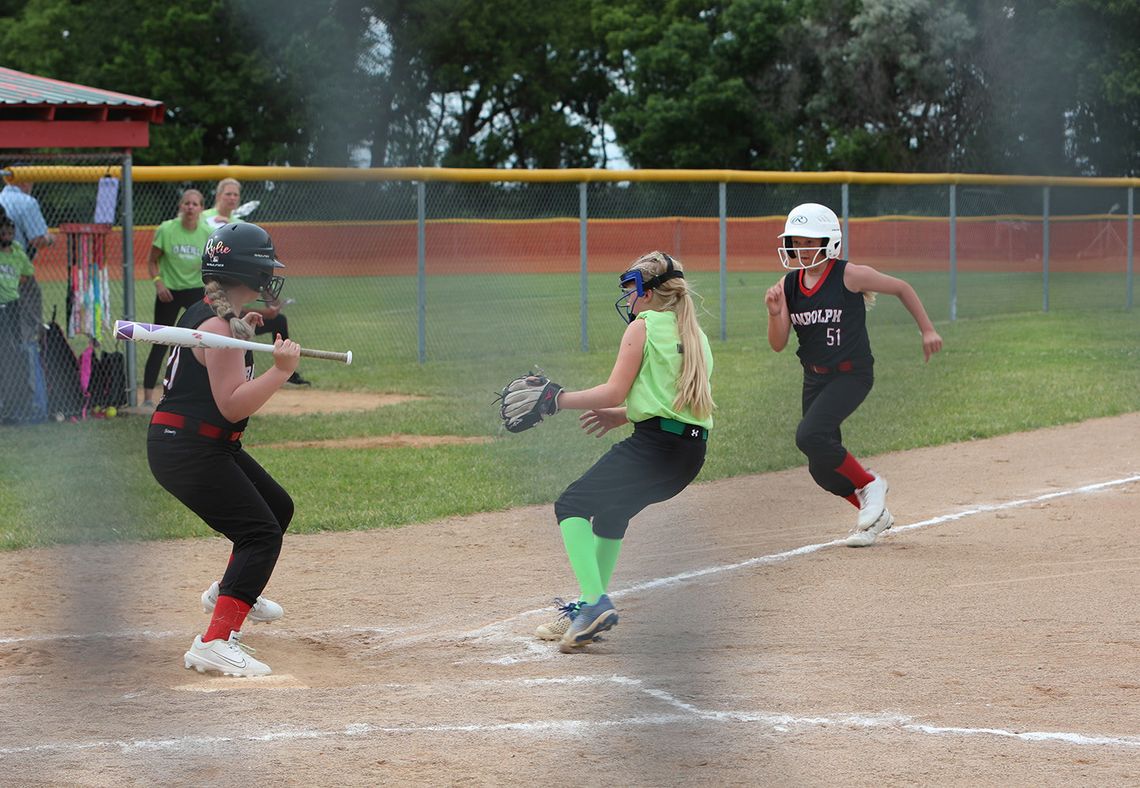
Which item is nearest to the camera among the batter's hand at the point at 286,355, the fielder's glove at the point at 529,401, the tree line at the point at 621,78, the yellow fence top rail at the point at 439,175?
the tree line at the point at 621,78

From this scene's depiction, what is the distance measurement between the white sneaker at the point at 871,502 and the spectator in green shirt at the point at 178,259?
5140mm

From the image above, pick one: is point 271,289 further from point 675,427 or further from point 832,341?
point 832,341

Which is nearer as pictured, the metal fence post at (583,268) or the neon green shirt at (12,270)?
the neon green shirt at (12,270)

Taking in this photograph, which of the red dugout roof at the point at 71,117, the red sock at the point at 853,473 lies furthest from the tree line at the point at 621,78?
the red sock at the point at 853,473

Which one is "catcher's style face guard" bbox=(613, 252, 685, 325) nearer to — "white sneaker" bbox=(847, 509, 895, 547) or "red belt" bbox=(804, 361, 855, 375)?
"red belt" bbox=(804, 361, 855, 375)

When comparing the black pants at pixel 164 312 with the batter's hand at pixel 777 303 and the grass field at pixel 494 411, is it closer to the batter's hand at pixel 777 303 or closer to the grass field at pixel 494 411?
the grass field at pixel 494 411

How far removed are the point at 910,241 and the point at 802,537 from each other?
14.3 metres

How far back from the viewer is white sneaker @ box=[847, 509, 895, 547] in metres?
5.66

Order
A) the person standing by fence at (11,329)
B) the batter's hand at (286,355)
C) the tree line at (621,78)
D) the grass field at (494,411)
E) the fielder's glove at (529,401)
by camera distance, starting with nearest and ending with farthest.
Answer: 1. the tree line at (621,78)
2. the batter's hand at (286,355)
3. the fielder's glove at (529,401)
4. the grass field at (494,411)
5. the person standing by fence at (11,329)

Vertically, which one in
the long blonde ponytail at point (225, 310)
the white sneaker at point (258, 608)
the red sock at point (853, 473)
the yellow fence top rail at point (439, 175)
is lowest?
the white sneaker at point (258, 608)

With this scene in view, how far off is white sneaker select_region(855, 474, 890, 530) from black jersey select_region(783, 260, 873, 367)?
0.50 m

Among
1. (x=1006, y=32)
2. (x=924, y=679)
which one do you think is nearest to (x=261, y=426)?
(x=924, y=679)

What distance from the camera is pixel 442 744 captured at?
3.34 meters

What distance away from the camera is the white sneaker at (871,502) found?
5645mm
